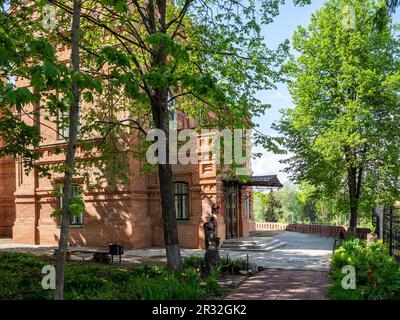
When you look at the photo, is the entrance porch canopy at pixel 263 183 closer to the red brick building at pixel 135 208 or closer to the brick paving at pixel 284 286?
the red brick building at pixel 135 208

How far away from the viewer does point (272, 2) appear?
469 inches

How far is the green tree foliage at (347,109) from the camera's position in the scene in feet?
54.1

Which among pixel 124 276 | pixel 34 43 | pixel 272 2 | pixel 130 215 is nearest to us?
pixel 34 43

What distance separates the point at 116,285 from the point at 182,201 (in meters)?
10.5

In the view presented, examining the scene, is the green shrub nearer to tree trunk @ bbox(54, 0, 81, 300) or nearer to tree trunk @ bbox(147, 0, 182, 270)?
tree trunk @ bbox(147, 0, 182, 270)

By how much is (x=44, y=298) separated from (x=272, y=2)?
1057cm

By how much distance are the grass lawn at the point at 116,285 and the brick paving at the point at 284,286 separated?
2.08 ft

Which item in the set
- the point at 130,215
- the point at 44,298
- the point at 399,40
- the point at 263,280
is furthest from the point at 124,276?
the point at 399,40

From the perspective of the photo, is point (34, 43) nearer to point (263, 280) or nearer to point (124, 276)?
point (124, 276)

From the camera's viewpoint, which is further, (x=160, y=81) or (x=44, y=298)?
(x=44, y=298)

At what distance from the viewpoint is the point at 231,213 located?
2102 cm
